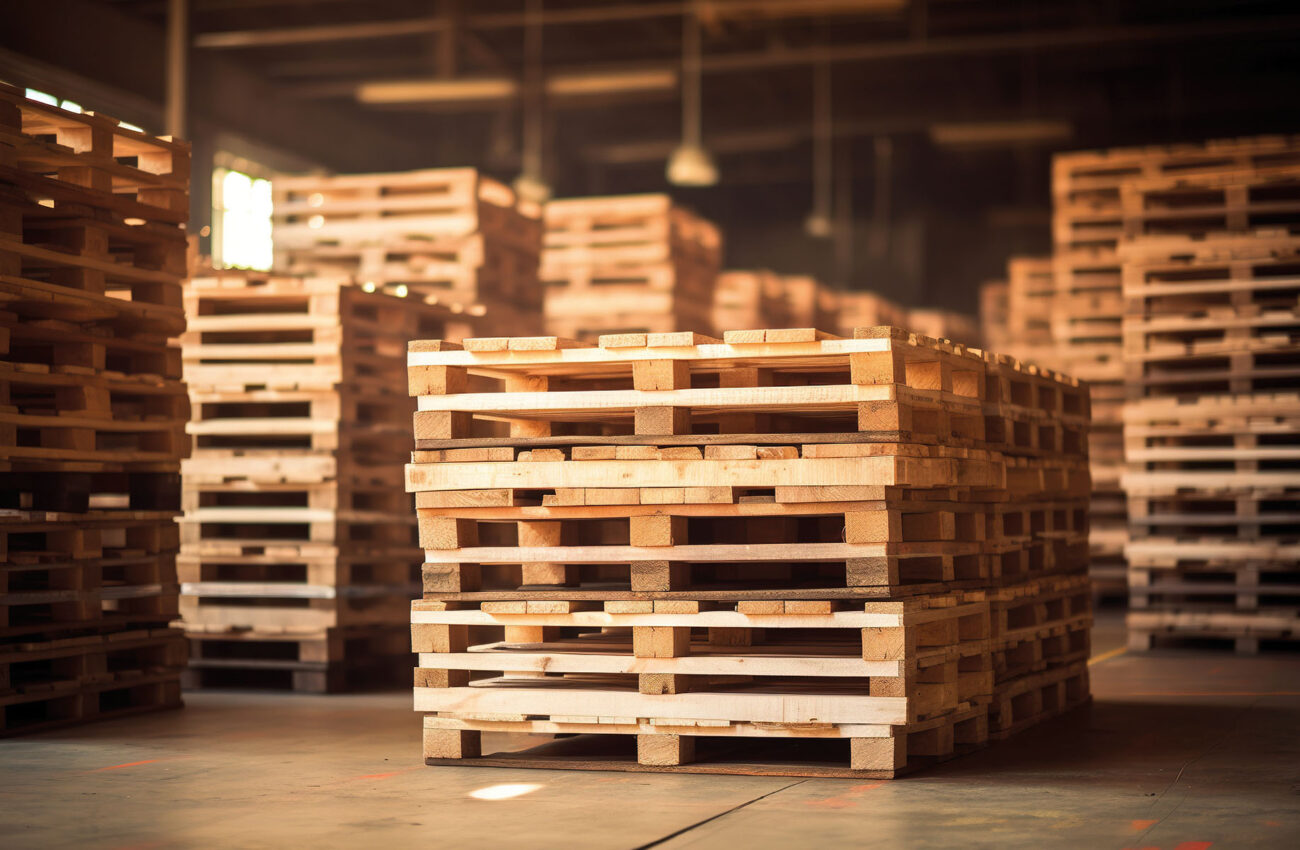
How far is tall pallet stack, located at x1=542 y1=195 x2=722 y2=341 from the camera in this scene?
1433cm

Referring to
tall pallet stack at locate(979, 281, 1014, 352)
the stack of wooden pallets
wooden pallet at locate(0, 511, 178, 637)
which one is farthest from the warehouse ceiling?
wooden pallet at locate(0, 511, 178, 637)

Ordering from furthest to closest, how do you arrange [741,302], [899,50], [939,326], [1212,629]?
[939,326], [899,50], [741,302], [1212,629]

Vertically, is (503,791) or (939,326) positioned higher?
(939,326)

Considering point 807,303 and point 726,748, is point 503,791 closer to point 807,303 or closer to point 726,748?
point 726,748

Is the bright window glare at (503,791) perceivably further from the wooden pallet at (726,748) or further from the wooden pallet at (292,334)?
the wooden pallet at (292,334)

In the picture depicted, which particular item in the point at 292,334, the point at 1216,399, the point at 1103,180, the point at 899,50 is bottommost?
the point at 1216,399

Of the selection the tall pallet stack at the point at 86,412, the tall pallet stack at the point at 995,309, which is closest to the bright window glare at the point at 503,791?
the tall pallet stack at the point at 86,412

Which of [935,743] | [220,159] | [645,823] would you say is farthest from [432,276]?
[220,159]

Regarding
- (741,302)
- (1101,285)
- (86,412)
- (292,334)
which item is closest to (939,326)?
(741,302)

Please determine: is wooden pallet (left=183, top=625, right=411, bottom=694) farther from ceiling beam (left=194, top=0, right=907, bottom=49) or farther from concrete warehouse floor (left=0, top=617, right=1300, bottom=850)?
ceiling beam (left=194, top=0, right=907, bottom=49)

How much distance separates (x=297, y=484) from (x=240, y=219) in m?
12.2

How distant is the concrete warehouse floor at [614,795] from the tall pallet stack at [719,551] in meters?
0.25

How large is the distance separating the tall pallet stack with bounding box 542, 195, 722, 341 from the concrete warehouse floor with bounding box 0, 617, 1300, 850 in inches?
Result: 260

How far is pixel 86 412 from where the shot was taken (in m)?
8.32
